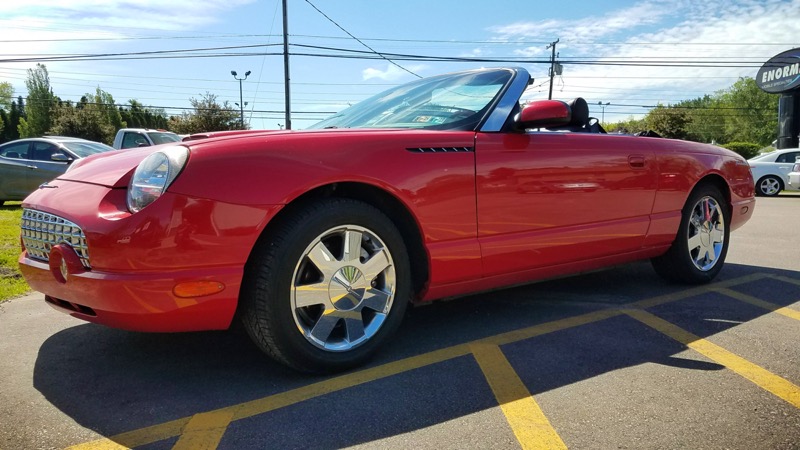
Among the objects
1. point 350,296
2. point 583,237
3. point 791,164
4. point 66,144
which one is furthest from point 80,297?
point 791,164

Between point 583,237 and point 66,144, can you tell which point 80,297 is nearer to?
point 583,237

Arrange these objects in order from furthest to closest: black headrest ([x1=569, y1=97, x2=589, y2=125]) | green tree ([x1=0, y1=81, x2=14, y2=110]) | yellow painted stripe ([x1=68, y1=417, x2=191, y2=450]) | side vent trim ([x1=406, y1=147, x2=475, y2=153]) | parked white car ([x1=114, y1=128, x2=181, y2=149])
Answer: green tree ([x1=0, y1=81, x2=14, y2=110])
parked white car ([x1=114, y1=128, x2=181, y2=149])
black headrest ([x1=569, y1=97, x2=589, y2=125])
side vent trim ([x1=406, y1=147, x2=475, y2=153])
yellow painted stripe ([x1=68, y1=417, x2=191, y2=450])

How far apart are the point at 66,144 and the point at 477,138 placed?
9938 millimetres

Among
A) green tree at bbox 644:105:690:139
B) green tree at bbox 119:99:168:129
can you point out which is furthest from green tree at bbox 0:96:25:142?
green tree at bbox 644:105:690:139

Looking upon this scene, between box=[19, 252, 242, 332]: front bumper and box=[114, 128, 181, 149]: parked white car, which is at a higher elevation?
box=[114, 128, 181, 149]: parked white car

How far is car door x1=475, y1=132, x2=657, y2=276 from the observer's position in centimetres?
293

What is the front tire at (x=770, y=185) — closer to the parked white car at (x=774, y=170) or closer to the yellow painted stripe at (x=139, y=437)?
the parked white car at (x=774, y=170)

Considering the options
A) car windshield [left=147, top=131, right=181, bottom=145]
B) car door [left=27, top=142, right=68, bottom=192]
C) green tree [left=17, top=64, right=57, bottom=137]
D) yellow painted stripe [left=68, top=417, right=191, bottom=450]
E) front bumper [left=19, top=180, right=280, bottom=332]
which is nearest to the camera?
yellow painted stripe [left=68, top=417, right=191, bottom=450]

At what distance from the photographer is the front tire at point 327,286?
7.62 feet

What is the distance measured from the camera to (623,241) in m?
3.67

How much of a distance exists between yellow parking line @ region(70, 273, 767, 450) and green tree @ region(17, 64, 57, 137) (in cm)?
7504

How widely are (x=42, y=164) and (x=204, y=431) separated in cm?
1028

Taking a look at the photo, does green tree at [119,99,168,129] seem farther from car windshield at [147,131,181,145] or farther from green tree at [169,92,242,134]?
car windshield at [147,131,181,145]

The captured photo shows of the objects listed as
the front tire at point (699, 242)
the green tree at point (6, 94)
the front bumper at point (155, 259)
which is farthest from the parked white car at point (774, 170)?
the green tree at point (6, 94)
